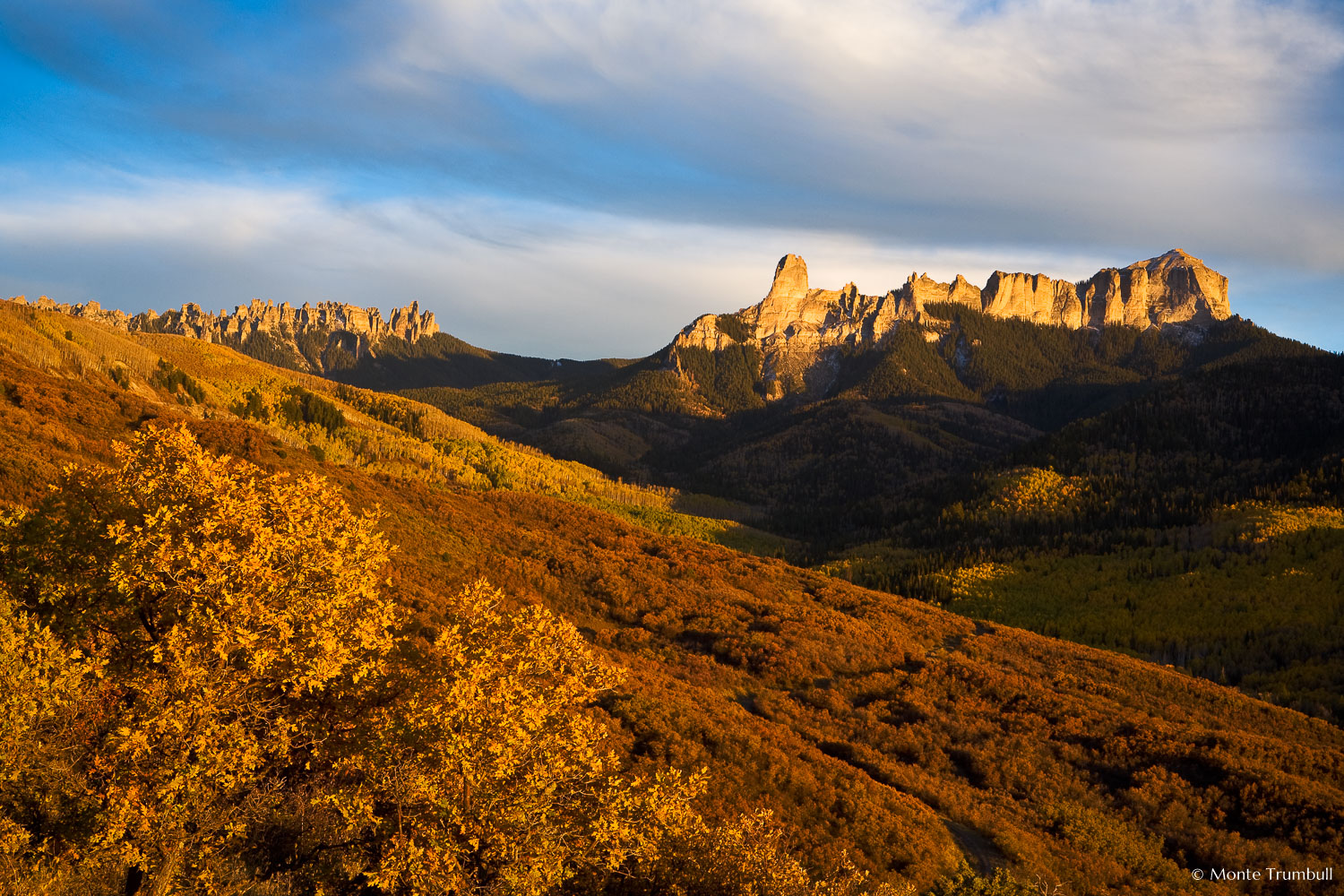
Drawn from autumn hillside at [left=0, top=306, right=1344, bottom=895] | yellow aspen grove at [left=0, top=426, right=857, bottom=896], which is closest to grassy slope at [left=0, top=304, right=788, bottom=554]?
autumn hillside at [left=0, top=306, right=1344, bottom=895]

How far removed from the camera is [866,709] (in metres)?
43.0

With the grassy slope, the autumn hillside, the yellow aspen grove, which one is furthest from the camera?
the grassy slope

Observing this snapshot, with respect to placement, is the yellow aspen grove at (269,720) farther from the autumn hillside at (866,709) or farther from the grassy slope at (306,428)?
the grassy slope at (306,428)

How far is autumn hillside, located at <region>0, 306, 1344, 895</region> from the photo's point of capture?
29.4 m

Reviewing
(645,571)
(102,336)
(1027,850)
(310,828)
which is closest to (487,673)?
(310,828)

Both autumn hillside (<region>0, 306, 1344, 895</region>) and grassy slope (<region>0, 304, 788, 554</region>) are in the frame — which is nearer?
autumn hillside (<region>0, 306, 1344, 895</region>)

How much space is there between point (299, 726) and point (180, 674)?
9.17 ft

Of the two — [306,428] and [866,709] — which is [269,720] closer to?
[866,709]

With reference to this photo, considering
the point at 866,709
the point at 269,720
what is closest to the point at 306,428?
the point at 866,709

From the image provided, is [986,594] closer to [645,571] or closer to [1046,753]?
[645,571]

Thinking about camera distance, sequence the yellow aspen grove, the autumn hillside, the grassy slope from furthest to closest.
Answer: the grassy slope → the autumn hillside → the yellow aspen grove

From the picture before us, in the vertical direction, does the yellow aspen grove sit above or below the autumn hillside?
above

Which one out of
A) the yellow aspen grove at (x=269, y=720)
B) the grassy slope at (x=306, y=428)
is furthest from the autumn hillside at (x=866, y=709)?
the grassy slope at (x=306, y=428)

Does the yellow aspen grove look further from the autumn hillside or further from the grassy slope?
the grassy slope
